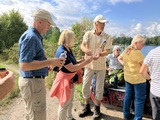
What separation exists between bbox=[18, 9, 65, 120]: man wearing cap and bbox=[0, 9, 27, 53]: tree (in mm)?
13602

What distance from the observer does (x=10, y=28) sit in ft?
54.9

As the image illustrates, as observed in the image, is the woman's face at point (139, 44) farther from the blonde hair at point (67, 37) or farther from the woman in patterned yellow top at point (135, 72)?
the blonde hair at point (67, 37)

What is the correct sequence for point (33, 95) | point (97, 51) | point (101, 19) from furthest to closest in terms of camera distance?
1. point (97, 51)
2. point (101, 19)
3. point (33, 95)

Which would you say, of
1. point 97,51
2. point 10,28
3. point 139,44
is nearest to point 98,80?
point 97,51

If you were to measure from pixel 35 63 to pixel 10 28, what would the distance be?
15.2m

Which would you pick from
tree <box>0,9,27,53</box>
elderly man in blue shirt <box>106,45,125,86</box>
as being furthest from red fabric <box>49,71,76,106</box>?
tree <box>0,9,27,53</box>

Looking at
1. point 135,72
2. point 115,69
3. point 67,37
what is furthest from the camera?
point 115,69

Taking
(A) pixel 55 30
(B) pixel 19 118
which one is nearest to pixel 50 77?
(B) pixel 19 118

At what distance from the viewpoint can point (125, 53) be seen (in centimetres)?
396

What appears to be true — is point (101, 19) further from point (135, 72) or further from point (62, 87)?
point (62, 87)

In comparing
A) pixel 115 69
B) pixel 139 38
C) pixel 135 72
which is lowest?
pixel 115 69

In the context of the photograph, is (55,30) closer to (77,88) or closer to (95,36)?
(77,88)

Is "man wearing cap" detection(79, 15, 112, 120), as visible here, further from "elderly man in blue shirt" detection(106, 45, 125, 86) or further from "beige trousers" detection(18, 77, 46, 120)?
"beige trousers" detection(18, 77, 46, 120)

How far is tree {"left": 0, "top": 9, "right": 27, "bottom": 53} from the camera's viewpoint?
52.4 feet
